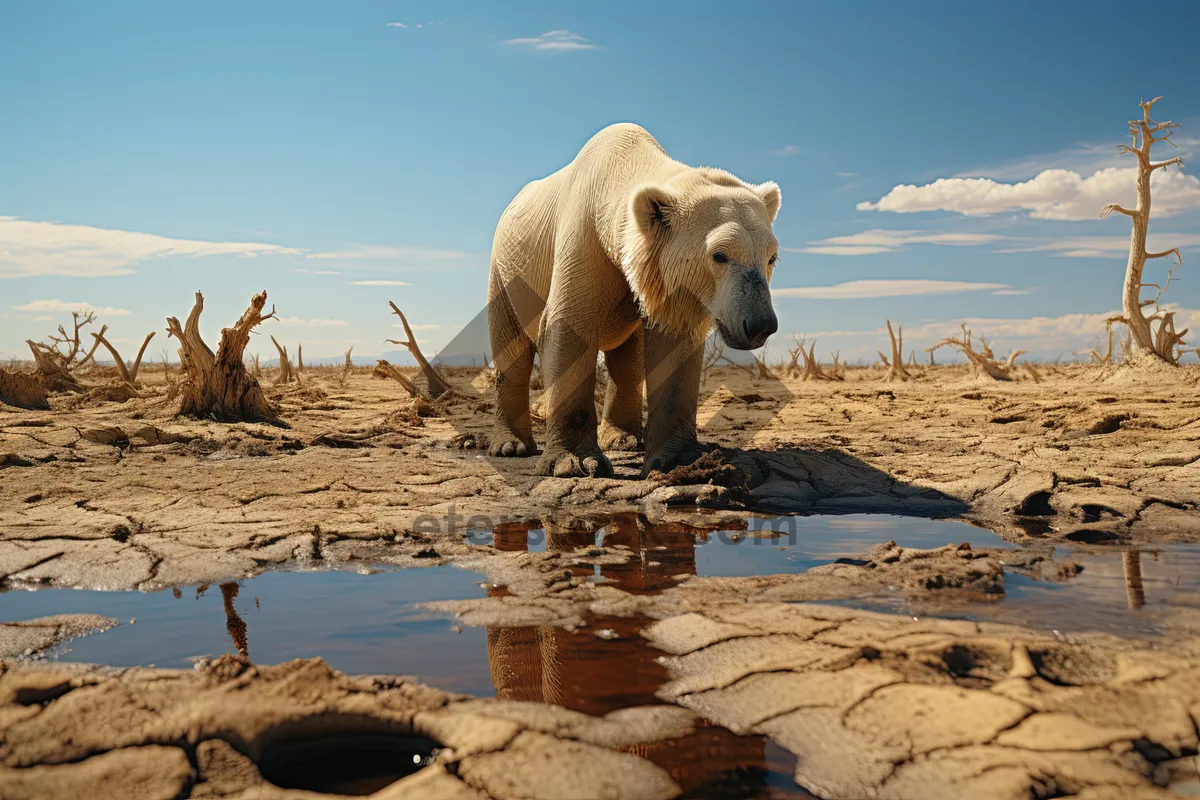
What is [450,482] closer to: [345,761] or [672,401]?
[672,401]

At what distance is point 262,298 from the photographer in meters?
8.26

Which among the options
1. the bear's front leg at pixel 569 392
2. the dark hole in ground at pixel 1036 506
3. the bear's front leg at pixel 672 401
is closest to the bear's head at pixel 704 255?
the bear's front leg at pixel 672 401

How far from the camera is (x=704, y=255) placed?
483 cm

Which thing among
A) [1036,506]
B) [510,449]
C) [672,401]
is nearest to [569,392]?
[672,401]

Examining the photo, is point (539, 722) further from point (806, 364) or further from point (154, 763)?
point (806, 364)

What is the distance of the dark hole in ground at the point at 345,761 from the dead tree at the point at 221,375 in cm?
657

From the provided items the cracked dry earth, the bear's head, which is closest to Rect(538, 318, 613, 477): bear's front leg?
the cracked dry earth

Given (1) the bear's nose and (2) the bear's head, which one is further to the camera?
(2) the bear's head

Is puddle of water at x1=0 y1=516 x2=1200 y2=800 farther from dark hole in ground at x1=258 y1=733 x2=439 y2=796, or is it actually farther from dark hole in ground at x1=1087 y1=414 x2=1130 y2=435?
dark hole in ground at x1=1087 y1=414 x2=1130 y2=435

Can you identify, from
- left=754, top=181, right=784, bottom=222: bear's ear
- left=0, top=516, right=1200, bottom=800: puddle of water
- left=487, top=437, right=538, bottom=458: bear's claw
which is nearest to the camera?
left=0, top=516, right=1200, bottom=800: puddle of water

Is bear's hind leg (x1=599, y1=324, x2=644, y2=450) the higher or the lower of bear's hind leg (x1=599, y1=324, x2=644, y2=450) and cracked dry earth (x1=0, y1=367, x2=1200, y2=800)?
the higher

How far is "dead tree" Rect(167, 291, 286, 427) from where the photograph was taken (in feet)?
26.4

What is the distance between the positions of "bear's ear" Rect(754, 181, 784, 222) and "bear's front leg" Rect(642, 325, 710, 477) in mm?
949

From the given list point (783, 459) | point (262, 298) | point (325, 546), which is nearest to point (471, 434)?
point (262, 298)
